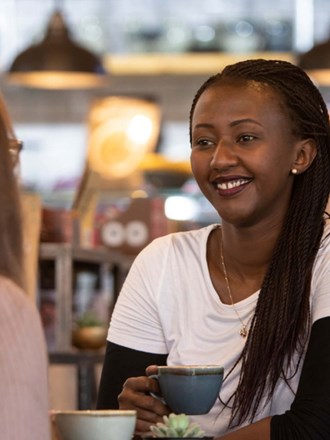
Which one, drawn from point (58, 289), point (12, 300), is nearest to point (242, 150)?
point (12, 300)

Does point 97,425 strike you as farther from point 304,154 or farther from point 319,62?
point 319,62

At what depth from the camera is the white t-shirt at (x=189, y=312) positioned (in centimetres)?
218

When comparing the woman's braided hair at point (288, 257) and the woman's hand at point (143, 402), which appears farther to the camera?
the woman's braided hair at point (288, 257)

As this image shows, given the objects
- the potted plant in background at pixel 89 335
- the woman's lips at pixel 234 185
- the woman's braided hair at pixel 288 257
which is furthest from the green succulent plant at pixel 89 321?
the woman's lips at pixel 234 185

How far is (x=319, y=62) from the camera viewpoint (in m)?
7.58

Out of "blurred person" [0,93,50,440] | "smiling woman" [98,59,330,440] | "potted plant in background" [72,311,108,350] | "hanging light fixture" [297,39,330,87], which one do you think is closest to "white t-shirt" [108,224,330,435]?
"smiling woman" [98,59,330,440]

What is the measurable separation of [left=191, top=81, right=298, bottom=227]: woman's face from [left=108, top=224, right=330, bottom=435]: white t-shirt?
142mm

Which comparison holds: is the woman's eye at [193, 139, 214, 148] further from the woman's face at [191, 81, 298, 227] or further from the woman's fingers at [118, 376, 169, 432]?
the woman's fingers at [118, 376, 169, 432]

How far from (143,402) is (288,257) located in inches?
16.2

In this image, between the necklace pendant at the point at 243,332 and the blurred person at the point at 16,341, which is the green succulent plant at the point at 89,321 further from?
the blurred person at the point at 16,341

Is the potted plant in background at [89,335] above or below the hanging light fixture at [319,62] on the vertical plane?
below

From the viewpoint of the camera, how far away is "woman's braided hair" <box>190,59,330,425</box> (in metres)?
2.15

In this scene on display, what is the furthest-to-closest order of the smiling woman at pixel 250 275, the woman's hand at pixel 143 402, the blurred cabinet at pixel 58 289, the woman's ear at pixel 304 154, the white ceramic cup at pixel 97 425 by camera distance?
the blurred cabinet at pixel 58 289 → the woman's ear at pixel 304 154 → the smiling woman at pixel 250 275 → the woman's hand at pixel 143 402 → the white ceramic cup at pixel 97 425

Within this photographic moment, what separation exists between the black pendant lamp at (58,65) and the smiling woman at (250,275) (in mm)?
5360
